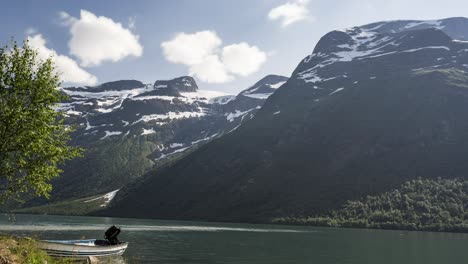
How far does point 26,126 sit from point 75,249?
20095 mm

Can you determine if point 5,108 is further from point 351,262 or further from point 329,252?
point 329,252

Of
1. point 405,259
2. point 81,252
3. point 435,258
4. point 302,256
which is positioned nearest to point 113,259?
point 81,252

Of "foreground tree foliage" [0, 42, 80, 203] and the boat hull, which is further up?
"foreground tree foliage" [0, 42, 80, 203]

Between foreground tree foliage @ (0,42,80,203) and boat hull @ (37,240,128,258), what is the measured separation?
292 inches

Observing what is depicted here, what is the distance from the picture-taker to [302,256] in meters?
85.1

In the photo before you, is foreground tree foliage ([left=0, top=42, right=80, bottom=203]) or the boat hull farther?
the boat hull

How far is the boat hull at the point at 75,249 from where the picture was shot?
4272 cm

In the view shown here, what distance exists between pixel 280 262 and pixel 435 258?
35.3 m

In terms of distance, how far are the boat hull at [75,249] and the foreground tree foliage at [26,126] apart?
7.43 metres

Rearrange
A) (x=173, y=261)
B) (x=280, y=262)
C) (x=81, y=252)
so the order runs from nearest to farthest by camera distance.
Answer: (x=81, y=252) < (x=173, y=261) < (x=280, y=262)

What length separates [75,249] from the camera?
157 feet

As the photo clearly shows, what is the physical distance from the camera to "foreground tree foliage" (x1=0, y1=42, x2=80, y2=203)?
32156 mm

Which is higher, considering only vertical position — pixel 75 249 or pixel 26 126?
pixel 26 126

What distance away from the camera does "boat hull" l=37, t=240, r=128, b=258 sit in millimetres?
42719
